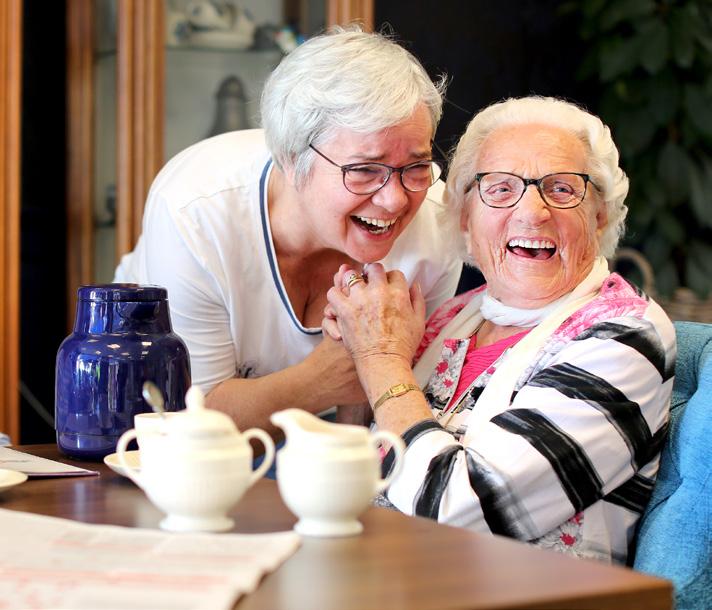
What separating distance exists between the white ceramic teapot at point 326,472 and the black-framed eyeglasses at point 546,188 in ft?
2.96

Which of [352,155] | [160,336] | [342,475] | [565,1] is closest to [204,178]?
[352,155]

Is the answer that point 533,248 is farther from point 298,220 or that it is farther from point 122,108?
point 122,108

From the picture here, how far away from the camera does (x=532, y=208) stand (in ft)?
6.06

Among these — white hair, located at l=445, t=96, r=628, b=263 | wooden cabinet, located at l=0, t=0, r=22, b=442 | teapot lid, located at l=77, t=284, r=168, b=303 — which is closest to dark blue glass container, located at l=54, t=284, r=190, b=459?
teapot lid, located at l=77, t=284, r=168, b=303

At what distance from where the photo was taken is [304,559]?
1.00 meters

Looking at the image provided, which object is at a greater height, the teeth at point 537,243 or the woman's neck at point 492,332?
the teeth at point 537,243

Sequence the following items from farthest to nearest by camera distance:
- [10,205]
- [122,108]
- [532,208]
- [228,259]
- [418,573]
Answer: [122,108] → [10,205] → [228,259] → [532,208] → [418,573]

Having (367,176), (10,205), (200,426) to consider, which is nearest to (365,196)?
(367,176)

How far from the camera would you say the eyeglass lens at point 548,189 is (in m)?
1.87

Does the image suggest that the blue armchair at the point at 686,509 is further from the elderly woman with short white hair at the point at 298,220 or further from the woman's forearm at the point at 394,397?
the elderly woman with short white hair at the point at 298,220

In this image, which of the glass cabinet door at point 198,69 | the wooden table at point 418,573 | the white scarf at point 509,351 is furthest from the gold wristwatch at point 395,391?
the glass cabinet door at point 198,69

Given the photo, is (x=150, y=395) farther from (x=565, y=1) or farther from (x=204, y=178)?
(x=565, y=1)

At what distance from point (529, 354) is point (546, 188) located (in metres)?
0.32

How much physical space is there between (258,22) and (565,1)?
1.40 meters
